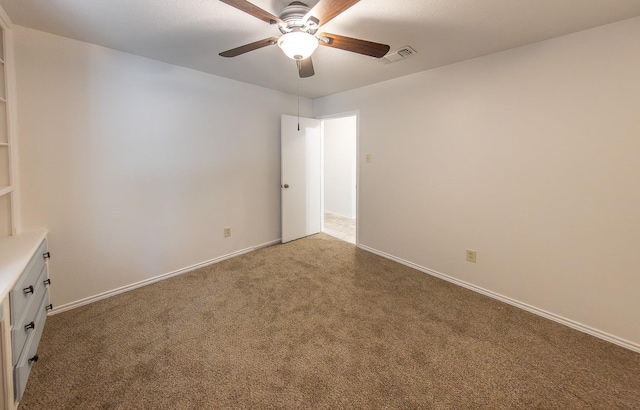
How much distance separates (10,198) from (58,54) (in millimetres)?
1238

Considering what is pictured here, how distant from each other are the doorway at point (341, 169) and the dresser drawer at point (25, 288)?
4136mm

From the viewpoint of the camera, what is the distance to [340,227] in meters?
5.12

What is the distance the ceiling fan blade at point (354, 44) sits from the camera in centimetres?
164

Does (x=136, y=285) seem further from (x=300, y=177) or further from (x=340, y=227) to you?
(x=340, y=227)

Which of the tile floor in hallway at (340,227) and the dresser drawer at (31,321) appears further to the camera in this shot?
the tile floor in hallway at (340,227)

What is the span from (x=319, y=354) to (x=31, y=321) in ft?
6.07

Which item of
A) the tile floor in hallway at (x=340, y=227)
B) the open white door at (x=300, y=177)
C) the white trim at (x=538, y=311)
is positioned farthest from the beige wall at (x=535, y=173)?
the open white door at (x=300, y=177)

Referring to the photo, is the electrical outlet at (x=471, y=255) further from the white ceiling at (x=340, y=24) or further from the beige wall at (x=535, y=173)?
the white ceiling at (x=340, y=24)

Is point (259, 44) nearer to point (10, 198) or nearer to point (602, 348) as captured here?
point (10, 198)

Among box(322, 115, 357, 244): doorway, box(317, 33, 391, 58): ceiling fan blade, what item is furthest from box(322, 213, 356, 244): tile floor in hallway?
box(317, 33, 391, 58): ceiling fan blade

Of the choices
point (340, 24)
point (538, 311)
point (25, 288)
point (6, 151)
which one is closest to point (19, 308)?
point (25, 288)

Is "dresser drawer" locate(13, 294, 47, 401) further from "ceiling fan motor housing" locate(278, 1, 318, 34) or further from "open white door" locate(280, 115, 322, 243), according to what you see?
"open white door" locate(280, 115, 322, 243)

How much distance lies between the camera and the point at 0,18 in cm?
181

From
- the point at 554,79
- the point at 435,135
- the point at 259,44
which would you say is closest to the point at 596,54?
the point at 554,79
